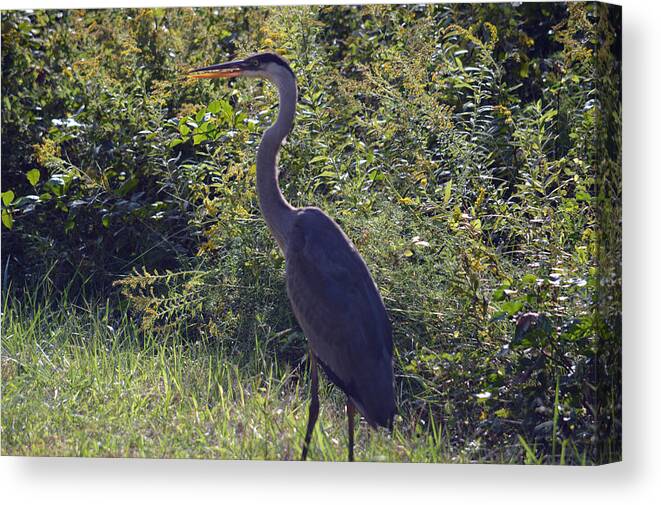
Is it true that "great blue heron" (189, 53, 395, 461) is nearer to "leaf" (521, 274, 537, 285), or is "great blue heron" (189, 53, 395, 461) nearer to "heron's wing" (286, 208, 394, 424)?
"heron's wing" (286, 208, 394, 424)

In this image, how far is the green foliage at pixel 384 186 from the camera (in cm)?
496

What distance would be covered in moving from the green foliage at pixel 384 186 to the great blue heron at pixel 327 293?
0.45 ft

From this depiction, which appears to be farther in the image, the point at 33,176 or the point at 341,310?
the point at 33,176

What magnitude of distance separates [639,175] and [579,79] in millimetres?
469

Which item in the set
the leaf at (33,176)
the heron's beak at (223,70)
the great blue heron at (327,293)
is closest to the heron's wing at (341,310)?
the great blue heron at (327,293)

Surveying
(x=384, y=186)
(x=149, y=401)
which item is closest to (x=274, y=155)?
(x=384, y=186)

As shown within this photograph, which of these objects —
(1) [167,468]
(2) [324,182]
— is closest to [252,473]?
(1) [167,468]

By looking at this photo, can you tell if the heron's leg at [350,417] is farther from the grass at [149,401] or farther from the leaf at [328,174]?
the leaf at [328,174]

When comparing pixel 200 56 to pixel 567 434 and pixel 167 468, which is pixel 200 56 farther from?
pixel 567 434

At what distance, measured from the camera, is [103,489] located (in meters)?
5.34

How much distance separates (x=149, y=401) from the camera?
17.8 ft

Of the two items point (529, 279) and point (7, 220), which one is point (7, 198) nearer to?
point (7, 220)

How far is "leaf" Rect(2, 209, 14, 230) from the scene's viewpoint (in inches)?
219

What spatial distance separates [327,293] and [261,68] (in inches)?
42.3
